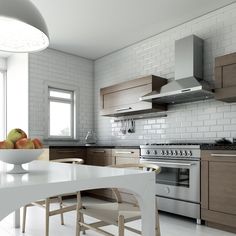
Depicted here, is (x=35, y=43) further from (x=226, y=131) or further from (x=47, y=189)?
(x=226, y=131)

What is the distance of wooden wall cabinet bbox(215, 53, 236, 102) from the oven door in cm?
88

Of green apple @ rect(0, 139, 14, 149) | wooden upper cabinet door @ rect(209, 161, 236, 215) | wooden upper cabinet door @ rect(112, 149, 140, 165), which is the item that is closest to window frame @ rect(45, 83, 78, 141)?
wooden upper cabinet door @ rect(112, 149, 140, 165)

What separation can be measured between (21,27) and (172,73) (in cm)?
300

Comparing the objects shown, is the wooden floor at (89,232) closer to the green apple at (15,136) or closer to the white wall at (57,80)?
the green apple at (15,136)

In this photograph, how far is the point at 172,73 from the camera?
4.39 meters

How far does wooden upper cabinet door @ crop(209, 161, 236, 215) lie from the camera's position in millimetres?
2879

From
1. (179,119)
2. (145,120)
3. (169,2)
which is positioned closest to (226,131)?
(179,119)

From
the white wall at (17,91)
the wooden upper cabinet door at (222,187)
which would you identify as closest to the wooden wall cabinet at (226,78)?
the wooden upper cabinet door at (222,187)

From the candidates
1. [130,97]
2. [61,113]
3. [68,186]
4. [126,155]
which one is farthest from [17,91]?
[68,186]

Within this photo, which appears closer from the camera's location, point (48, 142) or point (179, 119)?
point (179, 119)

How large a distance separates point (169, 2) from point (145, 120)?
1.97 metres

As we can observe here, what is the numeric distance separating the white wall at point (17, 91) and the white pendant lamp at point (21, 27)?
3.13 m

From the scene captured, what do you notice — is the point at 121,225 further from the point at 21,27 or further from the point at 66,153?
the point at 66,153

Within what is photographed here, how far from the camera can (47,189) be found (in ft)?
3.28
